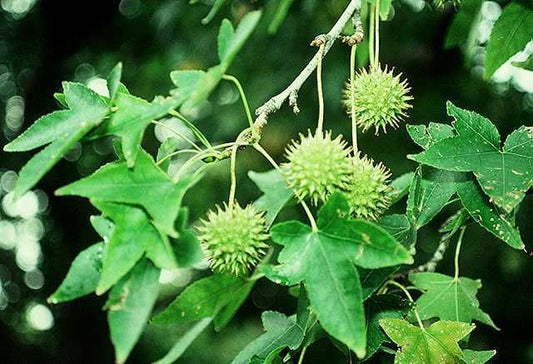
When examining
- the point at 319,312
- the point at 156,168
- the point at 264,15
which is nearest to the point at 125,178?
the point at 156,168

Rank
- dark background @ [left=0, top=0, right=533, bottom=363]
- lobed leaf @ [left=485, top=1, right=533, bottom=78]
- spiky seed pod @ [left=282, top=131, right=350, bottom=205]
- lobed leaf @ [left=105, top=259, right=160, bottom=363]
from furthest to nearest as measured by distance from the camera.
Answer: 1. dark background @ [left=0, top=0, right=533, bottom=363]
2. lobed leaf @ [left=485, top=1, right=533, bottom=78]
3. spiky seed pod @ [left=282, top=131, right=350, bottom=205]
4. lobed leaf @ [left=105, top=259, right=160, bottom=363]

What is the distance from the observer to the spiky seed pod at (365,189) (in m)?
1.68

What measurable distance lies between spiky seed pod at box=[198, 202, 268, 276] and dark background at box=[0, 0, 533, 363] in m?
1.39

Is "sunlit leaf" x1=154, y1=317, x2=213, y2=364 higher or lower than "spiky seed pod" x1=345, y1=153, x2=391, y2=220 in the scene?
lower

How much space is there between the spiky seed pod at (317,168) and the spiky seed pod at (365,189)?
0.16ft

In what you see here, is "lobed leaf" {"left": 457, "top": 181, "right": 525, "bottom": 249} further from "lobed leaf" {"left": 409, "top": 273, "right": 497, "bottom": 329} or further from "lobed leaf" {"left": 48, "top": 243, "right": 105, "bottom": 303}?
"lobed leaf" {"left": 48, "top": 243, "right": 105, "bottom": 303}

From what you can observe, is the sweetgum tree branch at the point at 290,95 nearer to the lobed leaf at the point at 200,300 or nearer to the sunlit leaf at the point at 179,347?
the lobed leaf at the point at 200,300

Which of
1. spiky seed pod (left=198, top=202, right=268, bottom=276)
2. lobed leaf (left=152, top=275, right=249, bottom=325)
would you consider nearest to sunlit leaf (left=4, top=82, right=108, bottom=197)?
spiky seed pod (left=198, top=202, right=268, bottom=276)

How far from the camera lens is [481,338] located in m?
5.11

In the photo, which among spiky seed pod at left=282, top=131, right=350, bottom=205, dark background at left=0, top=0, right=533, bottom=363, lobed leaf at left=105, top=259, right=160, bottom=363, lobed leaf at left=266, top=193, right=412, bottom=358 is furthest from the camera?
dark background at left=0, top=0, right=533, bottom=363

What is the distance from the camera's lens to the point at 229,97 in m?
5.90

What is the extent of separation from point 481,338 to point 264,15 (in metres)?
3.02

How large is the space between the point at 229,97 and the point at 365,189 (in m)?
4.32

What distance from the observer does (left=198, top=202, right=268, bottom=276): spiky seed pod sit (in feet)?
5.37
